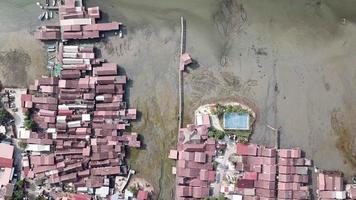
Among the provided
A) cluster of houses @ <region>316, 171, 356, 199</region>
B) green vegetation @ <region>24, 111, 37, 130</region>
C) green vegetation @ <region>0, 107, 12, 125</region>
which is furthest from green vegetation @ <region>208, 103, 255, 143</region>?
green vegetation @ <region>0, 107, 12, 125</region>

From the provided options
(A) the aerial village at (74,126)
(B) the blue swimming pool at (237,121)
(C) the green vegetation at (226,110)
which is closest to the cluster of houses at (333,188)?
(B) the blue swimming pool at (237,121)

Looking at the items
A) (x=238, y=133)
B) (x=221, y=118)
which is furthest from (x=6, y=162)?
(x=238, y=133)

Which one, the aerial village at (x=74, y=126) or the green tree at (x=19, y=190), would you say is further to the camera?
the aerial village at (x=74, y=126)

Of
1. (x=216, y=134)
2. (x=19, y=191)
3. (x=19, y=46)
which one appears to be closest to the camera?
(x=19, y=191)

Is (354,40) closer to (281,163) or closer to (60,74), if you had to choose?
(281,163)

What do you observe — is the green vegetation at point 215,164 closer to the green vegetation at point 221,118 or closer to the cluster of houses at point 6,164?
the green vegetation at point 221,118

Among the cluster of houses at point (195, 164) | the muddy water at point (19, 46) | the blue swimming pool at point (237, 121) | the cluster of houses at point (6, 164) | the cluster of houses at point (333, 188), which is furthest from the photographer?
the muddy water at point (19, 46)

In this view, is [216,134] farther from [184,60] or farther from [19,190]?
[19,190]
